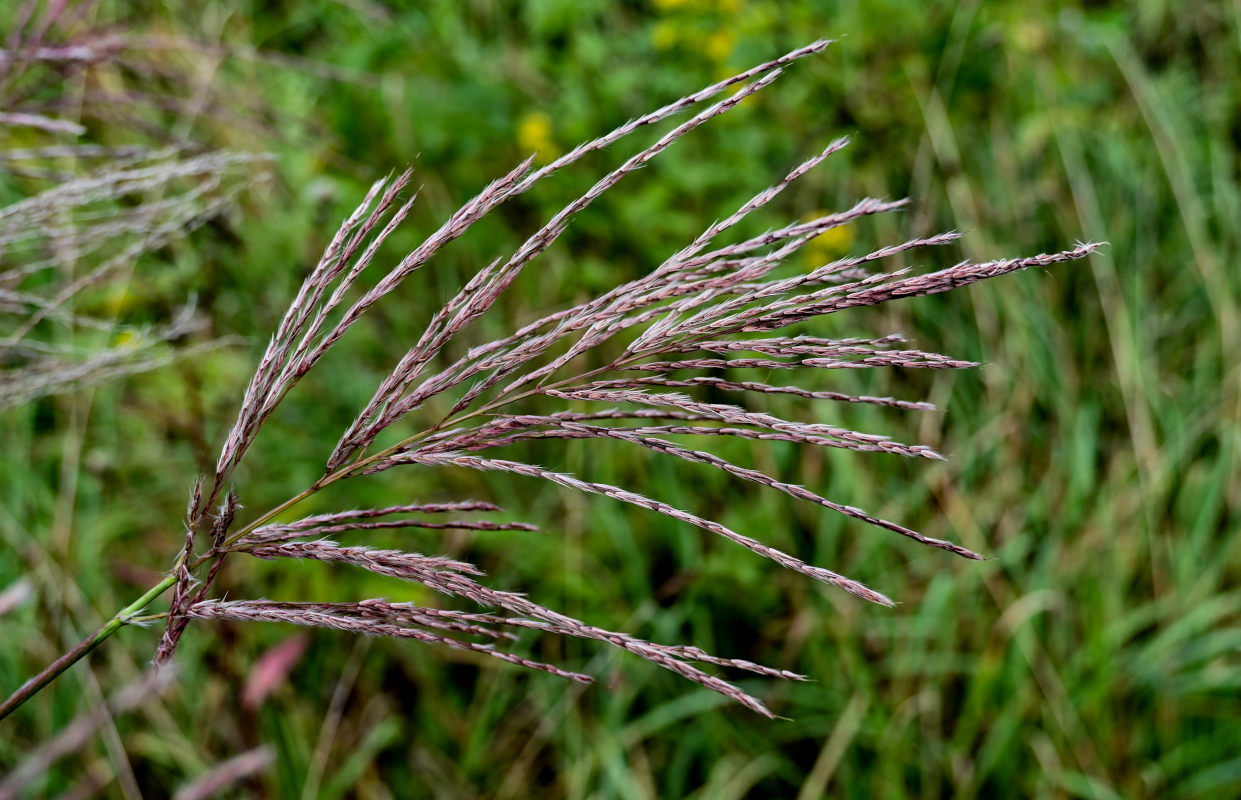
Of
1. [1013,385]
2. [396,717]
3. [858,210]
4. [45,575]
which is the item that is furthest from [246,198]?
[858,210]

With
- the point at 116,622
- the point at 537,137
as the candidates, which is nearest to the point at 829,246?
the point at 537,137

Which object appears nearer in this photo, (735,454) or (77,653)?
(77,653)

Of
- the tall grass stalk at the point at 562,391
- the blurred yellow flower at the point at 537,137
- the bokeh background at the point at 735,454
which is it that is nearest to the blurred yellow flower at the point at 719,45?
the bokeh background at the point at 735,454

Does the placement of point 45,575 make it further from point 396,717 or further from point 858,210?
point 858,210

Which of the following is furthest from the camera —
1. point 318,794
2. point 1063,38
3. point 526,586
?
point 1063,38

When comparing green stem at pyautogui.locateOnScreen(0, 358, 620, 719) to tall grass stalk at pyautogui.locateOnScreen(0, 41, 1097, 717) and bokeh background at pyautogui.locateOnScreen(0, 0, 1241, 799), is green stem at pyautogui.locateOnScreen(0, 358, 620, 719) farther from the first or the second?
bokeh background at pyautogui.locateOnScreen(0, 0, 1241, 799)

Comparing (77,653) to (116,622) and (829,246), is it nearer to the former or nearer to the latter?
(116,622)

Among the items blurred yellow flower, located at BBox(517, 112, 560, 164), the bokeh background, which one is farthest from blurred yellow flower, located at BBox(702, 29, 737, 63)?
blurred yellow flower, located at BBox(517, 112, 560, 164)
